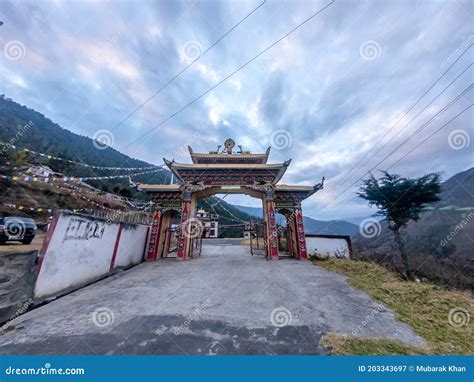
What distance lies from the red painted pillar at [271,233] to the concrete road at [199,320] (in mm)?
4213

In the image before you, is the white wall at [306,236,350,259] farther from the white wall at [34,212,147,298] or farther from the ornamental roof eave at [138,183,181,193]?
the white wall at [34,212,147,298]

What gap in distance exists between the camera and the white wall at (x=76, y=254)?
4.07 m

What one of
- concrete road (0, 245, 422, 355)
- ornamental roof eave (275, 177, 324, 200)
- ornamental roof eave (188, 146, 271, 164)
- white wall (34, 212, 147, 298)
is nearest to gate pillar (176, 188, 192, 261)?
ornamental roof eave (188, 146, 271, 164)

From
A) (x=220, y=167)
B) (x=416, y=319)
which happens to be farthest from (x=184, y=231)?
(x=416, y=319)

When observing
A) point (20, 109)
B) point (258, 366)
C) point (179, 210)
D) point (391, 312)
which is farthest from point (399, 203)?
point (20, 109)

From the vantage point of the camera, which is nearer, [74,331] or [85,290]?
[74,331]

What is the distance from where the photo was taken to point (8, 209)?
11.9m

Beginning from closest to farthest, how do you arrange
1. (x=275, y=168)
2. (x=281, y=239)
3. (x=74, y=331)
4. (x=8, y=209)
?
Result: (x=74, y=331), (x=275, y=168), (x=8, y=209), (x=281, y=239)

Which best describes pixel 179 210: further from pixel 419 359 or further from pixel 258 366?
pixel 419 359

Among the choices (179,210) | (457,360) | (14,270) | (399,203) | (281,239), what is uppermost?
(399,203)

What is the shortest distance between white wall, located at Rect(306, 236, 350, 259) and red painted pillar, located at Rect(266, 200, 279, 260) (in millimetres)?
2350

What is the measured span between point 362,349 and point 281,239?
1274 cm

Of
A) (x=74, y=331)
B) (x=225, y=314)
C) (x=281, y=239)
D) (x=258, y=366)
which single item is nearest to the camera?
(x=258, y=366)

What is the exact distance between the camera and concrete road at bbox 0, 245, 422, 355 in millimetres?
2387
